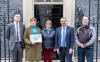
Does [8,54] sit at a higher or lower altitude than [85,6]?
lower

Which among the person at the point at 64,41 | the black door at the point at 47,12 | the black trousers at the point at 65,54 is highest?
the black door at the point at 47,12

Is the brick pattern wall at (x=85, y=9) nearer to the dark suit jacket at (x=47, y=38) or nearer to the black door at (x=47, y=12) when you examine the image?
the black door at (x=47, y=12)

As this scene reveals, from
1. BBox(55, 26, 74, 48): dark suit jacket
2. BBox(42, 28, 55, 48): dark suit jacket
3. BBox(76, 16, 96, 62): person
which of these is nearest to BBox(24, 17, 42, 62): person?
BBox(42, 28, 55, 48): dark suit jacket

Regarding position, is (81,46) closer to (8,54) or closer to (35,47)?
(35,47)

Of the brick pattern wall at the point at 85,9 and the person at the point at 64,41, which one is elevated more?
the brick pattern wall at the point at 85,9

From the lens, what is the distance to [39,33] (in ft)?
36.9

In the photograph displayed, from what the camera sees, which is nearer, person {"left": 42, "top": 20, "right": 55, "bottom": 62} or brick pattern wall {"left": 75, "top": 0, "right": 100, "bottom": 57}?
person {"left": 42, "top": 20, "right": 55, "bottom": 62}

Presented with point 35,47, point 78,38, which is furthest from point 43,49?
point 78,38

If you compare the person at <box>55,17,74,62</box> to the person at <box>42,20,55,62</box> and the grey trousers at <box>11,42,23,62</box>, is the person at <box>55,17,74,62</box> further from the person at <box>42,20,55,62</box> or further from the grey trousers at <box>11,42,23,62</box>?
the grey trousers at <box>11,42,23,62</box>

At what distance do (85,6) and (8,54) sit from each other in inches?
114

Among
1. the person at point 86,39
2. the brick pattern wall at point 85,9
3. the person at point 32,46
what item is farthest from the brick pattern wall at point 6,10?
the person at point 86,39

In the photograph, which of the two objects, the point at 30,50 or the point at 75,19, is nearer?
the point at 30,50

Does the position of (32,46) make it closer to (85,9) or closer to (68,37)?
(68,37)

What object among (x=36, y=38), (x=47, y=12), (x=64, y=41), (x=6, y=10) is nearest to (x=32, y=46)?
(x=36, y=38)
